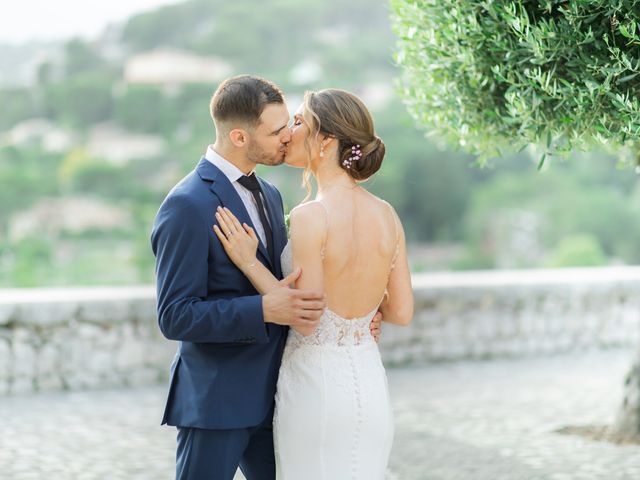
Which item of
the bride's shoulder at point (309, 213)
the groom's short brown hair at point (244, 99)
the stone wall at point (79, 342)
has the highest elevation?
the groom's short brown hair at point (244, 99)

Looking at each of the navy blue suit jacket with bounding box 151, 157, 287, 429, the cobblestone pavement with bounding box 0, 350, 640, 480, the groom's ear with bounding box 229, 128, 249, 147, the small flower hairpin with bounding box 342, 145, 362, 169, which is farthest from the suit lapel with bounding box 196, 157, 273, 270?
the cobblestone pavement with bounding box 0, 350, 640, 480

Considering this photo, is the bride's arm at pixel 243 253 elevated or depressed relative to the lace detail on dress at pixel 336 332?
elevated

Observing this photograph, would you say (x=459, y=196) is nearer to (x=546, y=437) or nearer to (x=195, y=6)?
(x=195, y=6)

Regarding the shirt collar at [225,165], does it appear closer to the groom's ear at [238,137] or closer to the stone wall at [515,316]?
the groom's ear at [238,137]

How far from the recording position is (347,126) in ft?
10.6

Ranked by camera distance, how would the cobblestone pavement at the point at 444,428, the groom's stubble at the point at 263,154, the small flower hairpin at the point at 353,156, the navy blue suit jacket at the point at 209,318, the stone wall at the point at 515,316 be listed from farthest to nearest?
1. the stone wall at the point at 515,316
2. the cobblestone pavement at the point at 444,428
3. the groom's stubble at the point at 263,154
4. the small flower hairpin at the point at 353,156
5. the navy blue suit jacket at the point at 209,318

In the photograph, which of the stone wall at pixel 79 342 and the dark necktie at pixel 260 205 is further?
the stone wall at pixel 79 342

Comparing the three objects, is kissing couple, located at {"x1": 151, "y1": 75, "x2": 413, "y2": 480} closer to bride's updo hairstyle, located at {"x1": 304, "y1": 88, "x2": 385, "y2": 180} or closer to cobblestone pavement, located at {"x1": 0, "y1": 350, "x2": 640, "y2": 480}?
bride's updo hairstyle, located at {"x1": 304, "y1": 88, "x2": 385, "y2": 180}

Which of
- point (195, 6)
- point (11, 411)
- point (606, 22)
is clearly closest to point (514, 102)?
point (606, 22)

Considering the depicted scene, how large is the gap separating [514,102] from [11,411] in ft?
17.3

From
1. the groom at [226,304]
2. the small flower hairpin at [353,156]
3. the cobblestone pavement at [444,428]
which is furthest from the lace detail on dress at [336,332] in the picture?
the cobblestone pavement at [444,428]

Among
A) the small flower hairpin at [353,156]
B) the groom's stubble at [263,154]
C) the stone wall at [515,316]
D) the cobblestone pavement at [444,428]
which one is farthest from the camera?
the stone wall at [515,316]

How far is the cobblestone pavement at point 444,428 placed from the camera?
6.18 m

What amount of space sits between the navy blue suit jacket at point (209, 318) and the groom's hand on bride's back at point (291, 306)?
34mm
